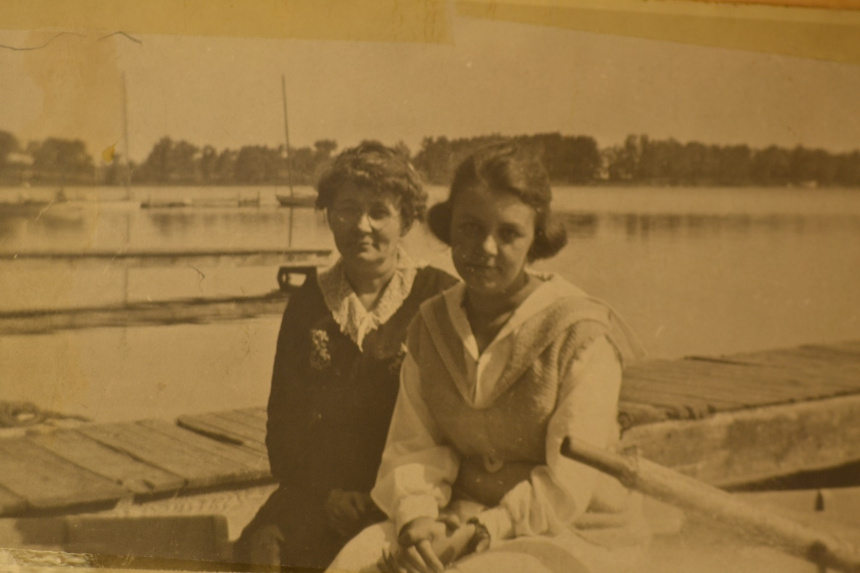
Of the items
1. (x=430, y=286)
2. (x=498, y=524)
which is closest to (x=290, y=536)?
(x=498, y=524)

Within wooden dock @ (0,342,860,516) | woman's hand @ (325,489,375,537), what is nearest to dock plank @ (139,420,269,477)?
wooden dock @ (0,342,860,516)

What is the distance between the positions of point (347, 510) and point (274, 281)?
29.8 inches

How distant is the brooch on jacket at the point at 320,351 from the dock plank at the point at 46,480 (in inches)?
29.7

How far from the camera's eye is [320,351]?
266 centimetres

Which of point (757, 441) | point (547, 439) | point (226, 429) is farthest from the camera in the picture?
point (226, 429)

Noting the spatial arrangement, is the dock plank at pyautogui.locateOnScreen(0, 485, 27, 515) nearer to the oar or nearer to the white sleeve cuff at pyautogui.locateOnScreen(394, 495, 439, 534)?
the white sleeve cuff at pyautogui.locateOnScreen(394, 495, 439, 534)

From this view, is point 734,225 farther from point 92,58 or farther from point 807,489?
point 92,58

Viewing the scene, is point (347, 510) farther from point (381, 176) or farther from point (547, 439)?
point (381, 176)

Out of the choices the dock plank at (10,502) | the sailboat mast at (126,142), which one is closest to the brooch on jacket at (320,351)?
the sailboat mast at (126,142)

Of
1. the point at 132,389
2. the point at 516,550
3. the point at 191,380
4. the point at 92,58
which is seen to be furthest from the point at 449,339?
the point at 92,58

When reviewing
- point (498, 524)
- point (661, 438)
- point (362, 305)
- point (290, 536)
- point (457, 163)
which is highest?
point (457, 163)

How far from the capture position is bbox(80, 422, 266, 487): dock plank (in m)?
2.67

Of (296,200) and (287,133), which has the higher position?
(287,133)

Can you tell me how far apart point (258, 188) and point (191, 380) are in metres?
0.66
